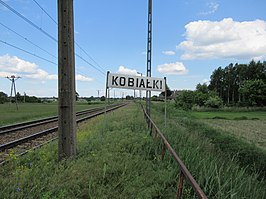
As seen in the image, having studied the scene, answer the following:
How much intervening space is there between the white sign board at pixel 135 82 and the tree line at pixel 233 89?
52385mm

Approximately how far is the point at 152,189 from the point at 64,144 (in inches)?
97.9

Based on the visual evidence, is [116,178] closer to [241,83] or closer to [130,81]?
[130,81]

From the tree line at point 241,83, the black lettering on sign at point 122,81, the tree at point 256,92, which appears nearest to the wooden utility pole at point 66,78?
the black lettering on sign at point 122,81

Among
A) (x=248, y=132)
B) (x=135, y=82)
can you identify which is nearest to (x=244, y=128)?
(x=248, y=132)

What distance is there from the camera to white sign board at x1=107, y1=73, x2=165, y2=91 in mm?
8141

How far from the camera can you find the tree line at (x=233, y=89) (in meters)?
69.6

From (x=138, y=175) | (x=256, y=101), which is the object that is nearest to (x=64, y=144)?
(x=138, y=175)

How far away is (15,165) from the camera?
5516 millimetres

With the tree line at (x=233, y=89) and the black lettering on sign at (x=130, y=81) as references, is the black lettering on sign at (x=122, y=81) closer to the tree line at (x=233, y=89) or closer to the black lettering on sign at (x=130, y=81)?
the black lettering on sign at (x=130, y=81)

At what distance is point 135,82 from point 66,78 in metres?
3.77

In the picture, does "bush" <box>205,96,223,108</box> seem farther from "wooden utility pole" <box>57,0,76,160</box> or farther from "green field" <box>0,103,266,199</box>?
"wooden utility pole" <box>57,0,76,160</box>

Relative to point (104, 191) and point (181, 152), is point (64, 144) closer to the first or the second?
point (104, 191)

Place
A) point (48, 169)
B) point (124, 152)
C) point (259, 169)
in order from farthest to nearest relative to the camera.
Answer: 1. point (259, 169)
2. point (124, 152)
3. point (48, 169)

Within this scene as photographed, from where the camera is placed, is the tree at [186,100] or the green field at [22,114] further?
the tree at [186,100]
